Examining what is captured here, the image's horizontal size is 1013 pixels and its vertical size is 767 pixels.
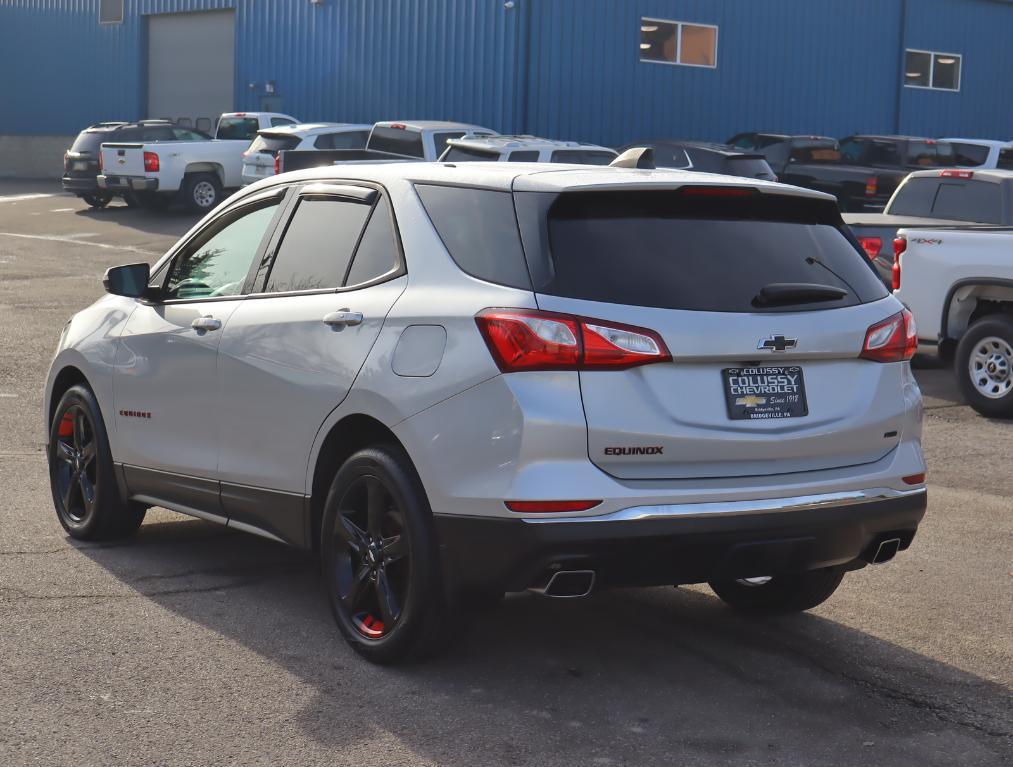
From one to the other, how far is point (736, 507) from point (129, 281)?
311 centimetres

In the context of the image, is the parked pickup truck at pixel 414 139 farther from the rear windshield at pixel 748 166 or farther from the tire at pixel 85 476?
the tire at pixel 85 476

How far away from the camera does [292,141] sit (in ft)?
84.4

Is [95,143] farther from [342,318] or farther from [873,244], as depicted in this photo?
[342,318]

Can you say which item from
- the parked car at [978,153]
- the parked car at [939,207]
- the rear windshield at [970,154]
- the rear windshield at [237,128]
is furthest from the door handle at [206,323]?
the rear windshield at [237,128]

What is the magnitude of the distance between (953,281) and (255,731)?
8.86 meters

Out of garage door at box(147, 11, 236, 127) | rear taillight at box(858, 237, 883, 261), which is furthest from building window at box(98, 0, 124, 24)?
rear taillight at box(858, 237, 883, 261)

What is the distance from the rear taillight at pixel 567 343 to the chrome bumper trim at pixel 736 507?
456mm

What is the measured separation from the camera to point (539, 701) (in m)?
4.89

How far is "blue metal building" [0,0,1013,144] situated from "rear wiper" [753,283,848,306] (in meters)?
25.5

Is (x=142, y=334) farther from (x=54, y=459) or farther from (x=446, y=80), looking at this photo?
(x=446, y=80)

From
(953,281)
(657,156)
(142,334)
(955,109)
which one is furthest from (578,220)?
(955,109)

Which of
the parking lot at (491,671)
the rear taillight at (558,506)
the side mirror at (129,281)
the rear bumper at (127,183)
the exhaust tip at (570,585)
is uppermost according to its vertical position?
the side mirror at (129,281)

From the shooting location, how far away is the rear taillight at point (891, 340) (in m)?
5.13

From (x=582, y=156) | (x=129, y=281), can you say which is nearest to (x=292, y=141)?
(x=582, y=156)
